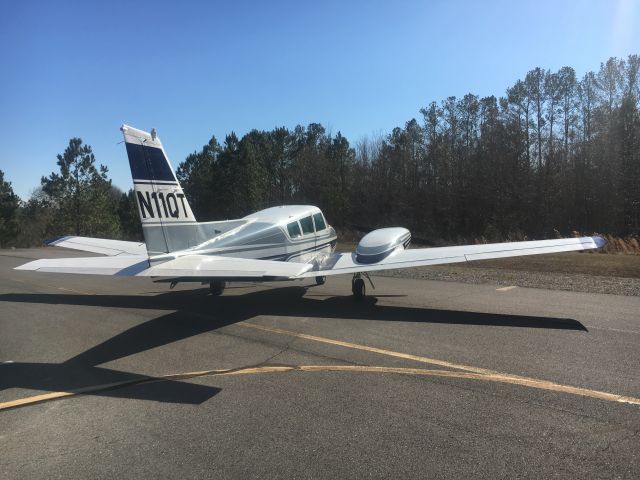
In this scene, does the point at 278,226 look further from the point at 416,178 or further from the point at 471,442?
the point at 416,178

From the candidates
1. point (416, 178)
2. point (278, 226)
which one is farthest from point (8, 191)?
point (278, 226)

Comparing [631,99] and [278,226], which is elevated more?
[631,99]

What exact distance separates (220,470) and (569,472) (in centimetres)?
255

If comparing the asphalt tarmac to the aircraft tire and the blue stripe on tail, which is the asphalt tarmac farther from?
the blue stripe on tail

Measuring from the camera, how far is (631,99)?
3600cm

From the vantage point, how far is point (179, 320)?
9.12m

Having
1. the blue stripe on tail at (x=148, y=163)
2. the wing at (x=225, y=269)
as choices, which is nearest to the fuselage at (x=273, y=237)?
the wing at (x=225, y=269)

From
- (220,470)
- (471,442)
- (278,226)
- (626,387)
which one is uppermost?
(278,226)

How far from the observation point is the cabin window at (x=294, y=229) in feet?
37.3

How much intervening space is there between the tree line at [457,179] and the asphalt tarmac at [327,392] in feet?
93.8

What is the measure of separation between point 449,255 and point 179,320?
5922 millimetres

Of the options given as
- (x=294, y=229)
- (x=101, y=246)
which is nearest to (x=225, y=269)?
(x=294, y=229)

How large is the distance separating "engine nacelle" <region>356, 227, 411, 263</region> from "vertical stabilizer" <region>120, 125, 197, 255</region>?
12.7ft

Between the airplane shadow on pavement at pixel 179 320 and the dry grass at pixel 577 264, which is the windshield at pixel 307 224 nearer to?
the airplane shadow on pavement at pixel 179 320
